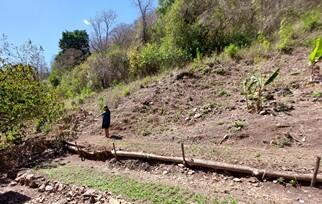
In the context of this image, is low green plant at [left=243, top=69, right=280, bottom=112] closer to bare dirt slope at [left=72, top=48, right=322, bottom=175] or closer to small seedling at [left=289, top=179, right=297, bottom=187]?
bare dirt slope at [left=72, top=48, right=322, bottom=175]

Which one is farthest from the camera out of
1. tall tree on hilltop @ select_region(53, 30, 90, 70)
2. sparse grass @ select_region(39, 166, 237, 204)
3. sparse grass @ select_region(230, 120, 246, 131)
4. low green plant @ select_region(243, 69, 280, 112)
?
tall tree on hilltop @ select_region(53, 30, 90, 70)

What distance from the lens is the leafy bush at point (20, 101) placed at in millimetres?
13365

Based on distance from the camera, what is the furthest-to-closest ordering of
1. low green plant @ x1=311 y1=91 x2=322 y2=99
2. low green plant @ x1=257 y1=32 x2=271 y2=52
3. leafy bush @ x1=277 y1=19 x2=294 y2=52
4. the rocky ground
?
low green plant @ x1=257 y1=32 x2=271 y2=52
leafy bush @ x1=277 y1=19 x2=294 y2=52
low green plant @ x1=311 y1=91 x2=322 y2=99
the rocky ground

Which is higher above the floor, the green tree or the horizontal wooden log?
the green tree

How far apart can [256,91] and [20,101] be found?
8.38 metres

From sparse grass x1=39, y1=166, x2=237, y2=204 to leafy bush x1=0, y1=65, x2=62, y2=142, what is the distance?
A: 3.01 metres

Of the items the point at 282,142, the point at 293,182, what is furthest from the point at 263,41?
the point at 293,182

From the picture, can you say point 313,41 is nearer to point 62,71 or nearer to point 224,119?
point 224,119

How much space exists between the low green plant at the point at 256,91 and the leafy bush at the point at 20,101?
772 centimetres

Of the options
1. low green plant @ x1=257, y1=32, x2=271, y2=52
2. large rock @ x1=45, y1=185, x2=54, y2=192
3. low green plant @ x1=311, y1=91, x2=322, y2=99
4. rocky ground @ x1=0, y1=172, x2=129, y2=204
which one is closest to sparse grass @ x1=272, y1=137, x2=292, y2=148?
low green plant @ x1=311, y1=91, x2=322, y2=99

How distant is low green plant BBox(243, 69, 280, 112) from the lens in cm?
1176

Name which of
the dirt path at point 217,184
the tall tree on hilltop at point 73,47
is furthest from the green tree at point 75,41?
the dirt path at point 217,184

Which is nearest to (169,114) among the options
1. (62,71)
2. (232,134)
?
(232,134)

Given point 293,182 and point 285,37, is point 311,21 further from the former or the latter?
point 293,182
